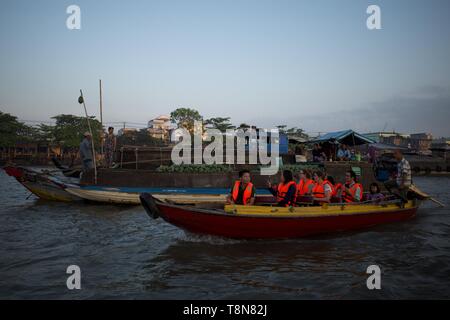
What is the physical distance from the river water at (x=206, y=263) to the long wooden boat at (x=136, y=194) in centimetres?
253

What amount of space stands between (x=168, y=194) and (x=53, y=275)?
24.6 feet

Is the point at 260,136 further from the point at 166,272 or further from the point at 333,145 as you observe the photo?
the point at 166,272

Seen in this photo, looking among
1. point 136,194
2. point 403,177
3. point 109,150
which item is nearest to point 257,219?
point 403,177

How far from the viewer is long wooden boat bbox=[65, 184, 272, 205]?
14140 mm

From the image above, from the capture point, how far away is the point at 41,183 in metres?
15.4

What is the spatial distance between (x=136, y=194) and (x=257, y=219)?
7449 millimetres

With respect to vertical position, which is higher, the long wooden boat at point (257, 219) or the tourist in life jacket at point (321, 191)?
the tourist in life jacket at point (321, 191)

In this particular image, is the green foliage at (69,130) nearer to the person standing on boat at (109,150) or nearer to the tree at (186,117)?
the tree at (186,117)

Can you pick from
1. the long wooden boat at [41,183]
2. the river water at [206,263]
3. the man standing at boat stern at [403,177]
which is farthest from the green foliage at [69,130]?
the man standing at boat stern at [403,177]

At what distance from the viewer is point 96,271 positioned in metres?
7.14

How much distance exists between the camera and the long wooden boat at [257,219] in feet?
27.1

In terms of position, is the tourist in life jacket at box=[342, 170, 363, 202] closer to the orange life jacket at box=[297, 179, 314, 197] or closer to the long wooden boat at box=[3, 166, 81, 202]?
the orange life jacket at box=[297, 179, 314, 197]

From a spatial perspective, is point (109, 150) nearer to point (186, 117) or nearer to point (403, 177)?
point (403, 177)
